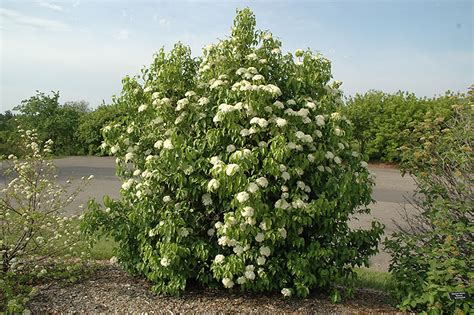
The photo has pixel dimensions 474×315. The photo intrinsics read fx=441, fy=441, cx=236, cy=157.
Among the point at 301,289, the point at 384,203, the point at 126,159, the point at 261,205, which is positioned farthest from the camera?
the point at 384,203

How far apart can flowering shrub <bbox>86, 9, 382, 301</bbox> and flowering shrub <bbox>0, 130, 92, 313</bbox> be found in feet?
2.04

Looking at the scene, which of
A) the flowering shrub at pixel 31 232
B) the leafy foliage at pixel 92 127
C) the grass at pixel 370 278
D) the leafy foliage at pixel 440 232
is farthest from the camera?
the leafy foliage at pixel 92 127

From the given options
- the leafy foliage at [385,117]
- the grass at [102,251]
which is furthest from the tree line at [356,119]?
the grass at [102,251]

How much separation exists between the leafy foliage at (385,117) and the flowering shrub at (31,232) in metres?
12.7

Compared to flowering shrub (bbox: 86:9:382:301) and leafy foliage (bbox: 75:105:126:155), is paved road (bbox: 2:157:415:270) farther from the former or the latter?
flowering shrub (bbox: 86:9:382:301)

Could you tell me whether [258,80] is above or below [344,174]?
above

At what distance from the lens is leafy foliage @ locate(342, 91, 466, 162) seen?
15953mm

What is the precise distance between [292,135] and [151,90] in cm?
147

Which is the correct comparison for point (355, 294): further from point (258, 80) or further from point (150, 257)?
point (258, 80)

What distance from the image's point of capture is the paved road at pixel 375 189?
304 inches

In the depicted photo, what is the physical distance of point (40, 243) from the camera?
436 centimetres

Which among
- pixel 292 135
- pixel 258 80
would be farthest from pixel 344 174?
pixel 258 80

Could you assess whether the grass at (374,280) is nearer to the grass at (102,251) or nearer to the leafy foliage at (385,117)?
the grass at (102,251)

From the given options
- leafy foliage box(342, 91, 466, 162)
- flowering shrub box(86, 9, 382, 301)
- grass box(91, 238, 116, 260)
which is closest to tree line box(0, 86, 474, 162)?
leafy foliage box(342, 91, 466, 162)
